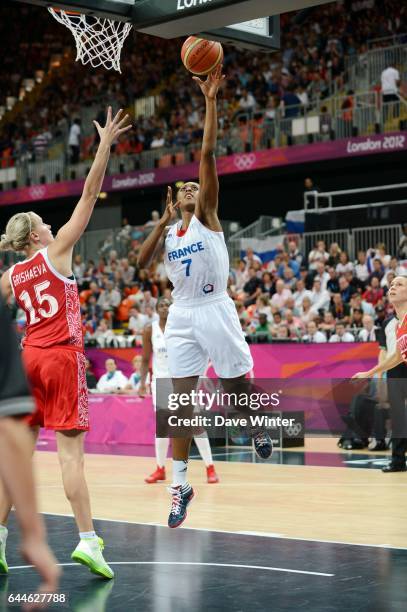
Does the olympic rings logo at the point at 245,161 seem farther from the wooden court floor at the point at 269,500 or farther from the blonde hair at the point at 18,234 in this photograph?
the blonde hair at the point at 18,234

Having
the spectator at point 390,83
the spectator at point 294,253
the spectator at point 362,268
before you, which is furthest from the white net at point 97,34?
the spectator at point 390,83

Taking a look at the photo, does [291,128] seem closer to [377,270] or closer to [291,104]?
[291,104]

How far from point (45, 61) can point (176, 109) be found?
10998 mm

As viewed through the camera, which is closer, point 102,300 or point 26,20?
point 102,300

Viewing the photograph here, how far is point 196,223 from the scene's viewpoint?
6.42 m

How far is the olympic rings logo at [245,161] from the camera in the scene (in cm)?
2330

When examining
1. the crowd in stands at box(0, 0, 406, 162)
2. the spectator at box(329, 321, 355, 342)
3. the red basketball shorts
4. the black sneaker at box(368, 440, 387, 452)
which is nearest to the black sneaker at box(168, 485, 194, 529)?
the red basketball shorts

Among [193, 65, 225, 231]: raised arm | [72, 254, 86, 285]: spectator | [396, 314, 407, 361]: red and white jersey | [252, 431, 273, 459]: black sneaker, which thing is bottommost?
[252, 431, 273, 459]: black sneaker

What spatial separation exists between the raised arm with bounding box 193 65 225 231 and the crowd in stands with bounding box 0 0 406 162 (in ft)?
54.7

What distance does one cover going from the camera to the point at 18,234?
5637mm

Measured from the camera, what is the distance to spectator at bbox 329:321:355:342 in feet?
50.9

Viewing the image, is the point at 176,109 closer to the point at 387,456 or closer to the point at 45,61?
the point at 45,61

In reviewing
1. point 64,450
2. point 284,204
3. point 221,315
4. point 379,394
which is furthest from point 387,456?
point 284,204

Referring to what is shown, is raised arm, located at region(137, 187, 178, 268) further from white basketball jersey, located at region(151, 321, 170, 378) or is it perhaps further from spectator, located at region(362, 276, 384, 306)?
spectator, located at region(362, 276, 384, 306)
